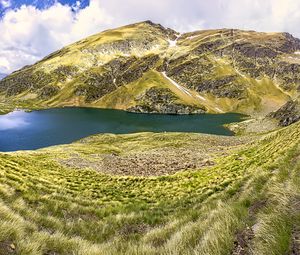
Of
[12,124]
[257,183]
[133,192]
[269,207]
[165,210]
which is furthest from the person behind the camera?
[12,124]

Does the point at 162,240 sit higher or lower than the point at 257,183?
lower

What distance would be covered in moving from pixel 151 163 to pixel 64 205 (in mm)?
30058

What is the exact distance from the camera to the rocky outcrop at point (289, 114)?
166012mm

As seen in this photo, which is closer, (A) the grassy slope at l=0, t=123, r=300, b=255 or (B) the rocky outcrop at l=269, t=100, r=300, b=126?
(A) the grassy slope at l=0, t=123, r=300, b=255

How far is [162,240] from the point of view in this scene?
399 inches

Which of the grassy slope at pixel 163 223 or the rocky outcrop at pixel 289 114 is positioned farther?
the rocky outcrop at pixel 289 114

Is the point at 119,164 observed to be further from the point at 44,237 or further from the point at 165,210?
the point at 44,237

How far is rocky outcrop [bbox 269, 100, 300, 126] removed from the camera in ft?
545

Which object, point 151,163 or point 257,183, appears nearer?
point 257,183

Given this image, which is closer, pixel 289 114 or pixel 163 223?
pixel 163 223

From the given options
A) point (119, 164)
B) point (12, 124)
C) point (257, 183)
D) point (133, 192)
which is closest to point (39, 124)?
point (12, 124)

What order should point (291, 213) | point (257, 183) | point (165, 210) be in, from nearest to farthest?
point (291, 213) → point (257, 183) → point (165, 210)

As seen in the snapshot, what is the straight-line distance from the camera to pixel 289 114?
563 ft

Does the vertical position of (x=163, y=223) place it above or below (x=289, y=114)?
above
